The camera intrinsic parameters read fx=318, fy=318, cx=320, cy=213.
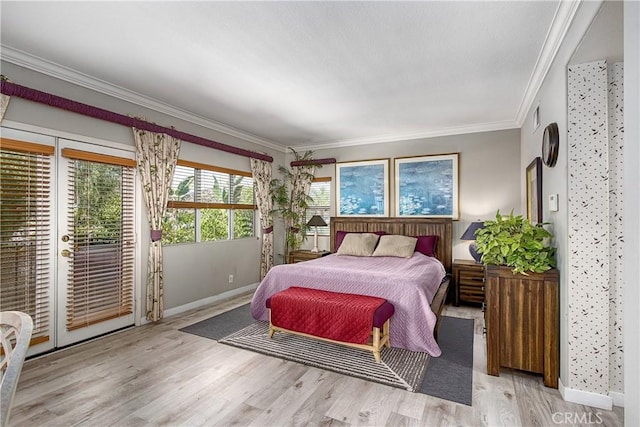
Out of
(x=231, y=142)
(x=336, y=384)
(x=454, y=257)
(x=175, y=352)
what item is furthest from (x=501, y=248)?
(x=231, y=142)

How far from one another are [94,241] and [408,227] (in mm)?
4219

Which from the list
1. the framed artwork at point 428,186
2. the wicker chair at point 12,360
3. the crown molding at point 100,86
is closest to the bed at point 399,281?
the framed artwork at point 428,186

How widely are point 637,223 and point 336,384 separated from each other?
7.14 feet

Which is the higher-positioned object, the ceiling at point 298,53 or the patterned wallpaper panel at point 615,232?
the ceiling at point 298,53

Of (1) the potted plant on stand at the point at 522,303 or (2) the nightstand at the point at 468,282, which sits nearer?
(1) the potted plant on stand at the point at 522,303

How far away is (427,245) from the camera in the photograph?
4.77 meters

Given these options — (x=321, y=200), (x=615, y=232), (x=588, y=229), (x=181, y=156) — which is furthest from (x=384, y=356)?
(x=321, y=200)

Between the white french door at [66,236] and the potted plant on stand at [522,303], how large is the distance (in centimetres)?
372

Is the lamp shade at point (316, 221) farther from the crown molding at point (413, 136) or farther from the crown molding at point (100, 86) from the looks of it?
the crown molding at point (100, 86)

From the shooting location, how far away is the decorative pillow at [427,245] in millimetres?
4744

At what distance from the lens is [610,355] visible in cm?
212

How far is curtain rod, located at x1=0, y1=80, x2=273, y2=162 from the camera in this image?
2.69 metres

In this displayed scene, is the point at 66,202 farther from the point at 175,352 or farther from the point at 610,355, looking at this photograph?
the point at 610,355

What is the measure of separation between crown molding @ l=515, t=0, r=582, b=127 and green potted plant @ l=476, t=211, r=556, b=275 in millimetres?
1378
